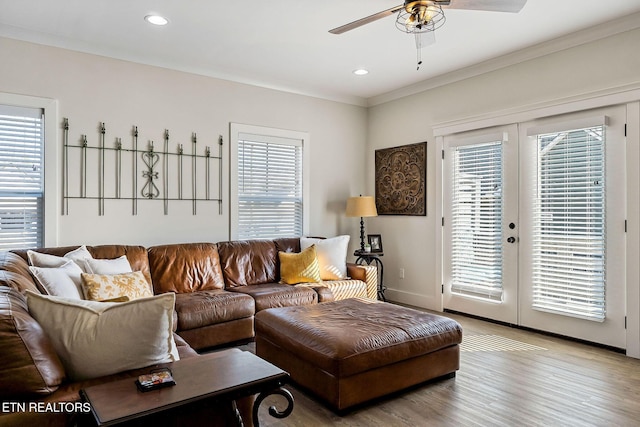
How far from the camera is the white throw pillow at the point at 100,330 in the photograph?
4.89 feet

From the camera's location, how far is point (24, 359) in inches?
52.7

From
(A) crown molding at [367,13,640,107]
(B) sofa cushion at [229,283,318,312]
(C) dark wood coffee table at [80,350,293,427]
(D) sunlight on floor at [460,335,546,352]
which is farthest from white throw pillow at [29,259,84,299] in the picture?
(A) crown molding at [367,13,640,107]

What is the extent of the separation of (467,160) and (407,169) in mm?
838

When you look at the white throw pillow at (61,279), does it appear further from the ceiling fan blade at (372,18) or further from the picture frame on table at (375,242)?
the picture frame on table at (375,242)

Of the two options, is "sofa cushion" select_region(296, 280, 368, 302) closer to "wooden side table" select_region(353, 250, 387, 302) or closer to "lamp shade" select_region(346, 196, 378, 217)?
"wooden side table" select_region(353, 250, 387, 302)

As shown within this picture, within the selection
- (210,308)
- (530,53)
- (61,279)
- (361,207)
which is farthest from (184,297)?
(530,53)

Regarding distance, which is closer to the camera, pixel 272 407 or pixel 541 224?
pixel 272 407

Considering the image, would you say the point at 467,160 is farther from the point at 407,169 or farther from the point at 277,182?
the point at 277,182

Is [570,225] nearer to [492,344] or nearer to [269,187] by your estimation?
[492,344]

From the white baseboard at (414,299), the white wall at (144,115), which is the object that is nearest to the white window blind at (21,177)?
the white wall at (144,115)

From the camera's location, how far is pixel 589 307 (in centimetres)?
365

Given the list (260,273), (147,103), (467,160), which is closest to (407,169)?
(467,160)

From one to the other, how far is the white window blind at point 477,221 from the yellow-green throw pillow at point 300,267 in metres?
1.62

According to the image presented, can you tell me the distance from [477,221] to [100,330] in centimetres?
395
